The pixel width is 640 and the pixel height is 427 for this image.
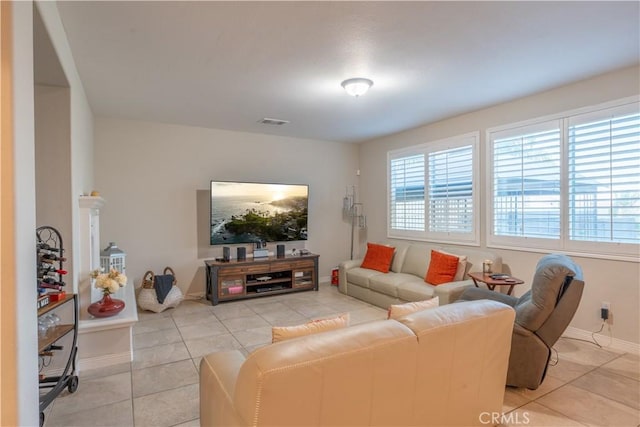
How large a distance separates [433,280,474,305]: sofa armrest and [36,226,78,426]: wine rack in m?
3.44

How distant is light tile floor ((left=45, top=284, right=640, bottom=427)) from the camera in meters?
2.26

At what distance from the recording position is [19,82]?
138cm

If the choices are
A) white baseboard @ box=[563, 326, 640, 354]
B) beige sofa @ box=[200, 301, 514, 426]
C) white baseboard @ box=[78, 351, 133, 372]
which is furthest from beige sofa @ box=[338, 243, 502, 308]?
white baseboard @ box=[78, 351, 133, 372]

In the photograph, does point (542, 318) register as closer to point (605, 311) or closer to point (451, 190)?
point (605, 311)

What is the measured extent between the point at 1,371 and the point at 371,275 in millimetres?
4317

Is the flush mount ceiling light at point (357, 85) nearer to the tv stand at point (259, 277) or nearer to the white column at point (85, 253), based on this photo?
the white column at point (85, 253)

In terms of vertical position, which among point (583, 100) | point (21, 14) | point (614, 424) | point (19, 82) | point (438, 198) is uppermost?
point (583, 100)

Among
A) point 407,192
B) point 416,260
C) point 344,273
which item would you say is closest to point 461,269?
point 416,260

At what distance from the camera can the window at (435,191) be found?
15.6 ft

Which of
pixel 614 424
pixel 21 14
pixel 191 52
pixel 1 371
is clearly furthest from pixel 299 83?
pixel 614 424

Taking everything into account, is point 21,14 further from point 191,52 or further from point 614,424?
point 614,424

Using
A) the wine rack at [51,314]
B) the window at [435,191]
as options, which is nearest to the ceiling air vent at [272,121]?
the window at [435,191]

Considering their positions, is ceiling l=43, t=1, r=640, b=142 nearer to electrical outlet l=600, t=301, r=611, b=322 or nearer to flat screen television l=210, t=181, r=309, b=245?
flat screen television l=210, t=181, r=309, b=245

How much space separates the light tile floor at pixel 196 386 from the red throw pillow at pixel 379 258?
1.30 m
